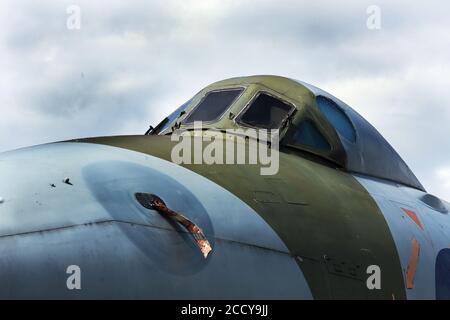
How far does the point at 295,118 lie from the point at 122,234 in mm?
4159

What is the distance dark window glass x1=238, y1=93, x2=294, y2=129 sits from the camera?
8656 millimetres

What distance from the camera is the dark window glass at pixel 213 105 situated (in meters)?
8.98

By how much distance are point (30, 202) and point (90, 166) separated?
2.90ft

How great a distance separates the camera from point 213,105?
365 inches

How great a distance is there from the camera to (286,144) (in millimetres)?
Answer: 8430

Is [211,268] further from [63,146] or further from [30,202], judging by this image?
[63,146]

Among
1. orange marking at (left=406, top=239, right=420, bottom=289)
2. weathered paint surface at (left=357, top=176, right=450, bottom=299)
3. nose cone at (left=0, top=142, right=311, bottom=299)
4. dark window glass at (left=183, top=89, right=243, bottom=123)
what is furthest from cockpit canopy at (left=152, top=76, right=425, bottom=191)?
nose cone at (left=0, top=142, right=311, bottom=299)

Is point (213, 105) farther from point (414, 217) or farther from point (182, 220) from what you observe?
point (182, 220)

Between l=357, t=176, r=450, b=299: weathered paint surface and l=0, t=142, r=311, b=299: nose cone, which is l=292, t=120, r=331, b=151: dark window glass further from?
l=0, t=142, r=311, b=299: nose cone

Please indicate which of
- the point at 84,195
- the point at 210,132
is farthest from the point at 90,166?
the point at 210,132

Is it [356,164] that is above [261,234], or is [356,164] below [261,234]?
above

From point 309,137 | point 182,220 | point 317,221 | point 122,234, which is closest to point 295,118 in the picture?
point 309,137

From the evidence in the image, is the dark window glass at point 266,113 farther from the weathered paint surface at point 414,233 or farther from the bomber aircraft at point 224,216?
the weathered paint surface at point 414,233

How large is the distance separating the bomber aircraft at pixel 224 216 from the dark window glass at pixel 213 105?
0.02 meters
